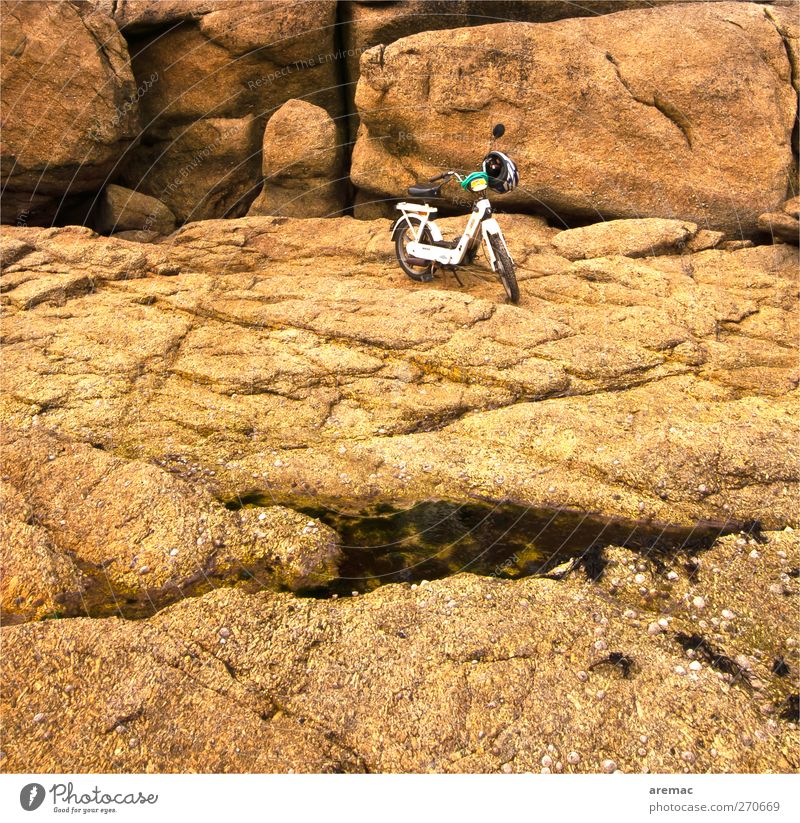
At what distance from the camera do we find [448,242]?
9.77 metres

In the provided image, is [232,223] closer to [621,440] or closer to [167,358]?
[167,358]

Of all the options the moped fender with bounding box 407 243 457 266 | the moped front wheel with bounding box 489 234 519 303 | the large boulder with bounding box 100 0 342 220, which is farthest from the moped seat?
the large boulder with bounding box 100 0 342 220

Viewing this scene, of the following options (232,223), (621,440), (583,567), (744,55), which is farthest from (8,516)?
(744,55)

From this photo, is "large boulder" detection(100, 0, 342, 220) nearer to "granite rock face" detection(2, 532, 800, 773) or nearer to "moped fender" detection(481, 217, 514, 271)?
"moped fender" detection(481, 217, 514, 271)

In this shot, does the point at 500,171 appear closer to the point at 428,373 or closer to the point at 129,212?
the point at 428,373

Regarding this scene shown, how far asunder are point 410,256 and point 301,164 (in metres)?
4.67

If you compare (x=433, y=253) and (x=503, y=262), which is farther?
(x=433, y=253)

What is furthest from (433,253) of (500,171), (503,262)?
(500,171)

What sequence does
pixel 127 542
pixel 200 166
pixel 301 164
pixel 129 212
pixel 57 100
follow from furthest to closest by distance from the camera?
pixel 200 166
pixel 129 212
pixel 301 164
pixel 57 100
pixel 127 542

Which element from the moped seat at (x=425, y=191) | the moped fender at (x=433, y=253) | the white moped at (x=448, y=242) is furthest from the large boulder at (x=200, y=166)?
the moped fender at (x=433, y=253)

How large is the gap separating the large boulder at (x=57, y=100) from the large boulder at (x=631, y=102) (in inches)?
204

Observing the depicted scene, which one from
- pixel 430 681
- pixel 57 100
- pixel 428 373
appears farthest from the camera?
pixel 57 100

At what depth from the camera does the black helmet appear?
879 cm

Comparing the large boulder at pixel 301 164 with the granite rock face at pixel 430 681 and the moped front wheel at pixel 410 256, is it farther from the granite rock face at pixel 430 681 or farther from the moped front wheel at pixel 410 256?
the granite rock face at pixel 430 681
